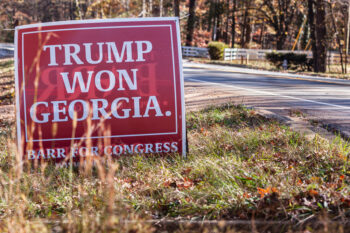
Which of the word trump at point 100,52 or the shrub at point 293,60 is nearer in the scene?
the word trump at point 100,52

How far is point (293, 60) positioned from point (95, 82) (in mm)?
21354

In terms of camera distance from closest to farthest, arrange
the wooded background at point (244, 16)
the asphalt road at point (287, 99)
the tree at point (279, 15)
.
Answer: the asphalt road at point (287, 99), the wooded background at point (244, 16), the tree at point (279, 15)

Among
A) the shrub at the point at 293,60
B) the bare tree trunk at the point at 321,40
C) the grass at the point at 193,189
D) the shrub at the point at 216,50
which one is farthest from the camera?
the shrub at the point at 216,50

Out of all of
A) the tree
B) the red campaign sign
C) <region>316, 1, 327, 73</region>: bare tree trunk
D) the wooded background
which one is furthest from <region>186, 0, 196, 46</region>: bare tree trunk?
the red campaign sign

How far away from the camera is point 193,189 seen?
155 inches

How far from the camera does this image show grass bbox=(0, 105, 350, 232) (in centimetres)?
335

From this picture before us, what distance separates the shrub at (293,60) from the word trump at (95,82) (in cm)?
2016

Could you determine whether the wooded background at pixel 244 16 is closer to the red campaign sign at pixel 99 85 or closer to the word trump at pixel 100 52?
the red campaign sign at pixel 99 85

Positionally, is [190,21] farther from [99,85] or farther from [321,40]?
[99,85]

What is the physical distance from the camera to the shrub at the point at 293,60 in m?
23.8

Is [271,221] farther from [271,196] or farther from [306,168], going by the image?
[306,168]

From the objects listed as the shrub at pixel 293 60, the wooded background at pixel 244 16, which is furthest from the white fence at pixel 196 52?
the shrub at pixel 293 60

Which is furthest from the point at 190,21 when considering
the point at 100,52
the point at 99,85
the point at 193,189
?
the point at 193,189

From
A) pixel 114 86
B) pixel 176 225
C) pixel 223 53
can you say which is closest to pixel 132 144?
pixel 114 86
